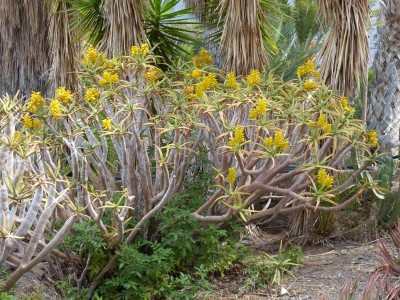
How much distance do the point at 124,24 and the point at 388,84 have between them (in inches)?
152

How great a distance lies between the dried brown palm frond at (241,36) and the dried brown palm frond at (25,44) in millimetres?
3784

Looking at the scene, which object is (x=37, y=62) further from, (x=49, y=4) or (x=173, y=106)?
(x=173, y=106)

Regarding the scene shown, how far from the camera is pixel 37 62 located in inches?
417

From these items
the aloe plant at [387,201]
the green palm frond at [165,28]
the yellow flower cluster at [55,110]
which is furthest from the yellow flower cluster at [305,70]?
the yellow flower cluster at [55,110]

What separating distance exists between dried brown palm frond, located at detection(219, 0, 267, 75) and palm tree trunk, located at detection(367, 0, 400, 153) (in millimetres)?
2714

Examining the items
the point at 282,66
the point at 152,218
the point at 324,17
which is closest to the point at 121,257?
the point at 152,218

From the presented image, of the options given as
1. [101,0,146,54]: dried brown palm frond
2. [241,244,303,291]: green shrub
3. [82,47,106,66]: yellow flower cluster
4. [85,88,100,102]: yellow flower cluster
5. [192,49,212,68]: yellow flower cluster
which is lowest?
[241,244,303,291]: green shrub

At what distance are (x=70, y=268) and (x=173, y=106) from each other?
1.61 m

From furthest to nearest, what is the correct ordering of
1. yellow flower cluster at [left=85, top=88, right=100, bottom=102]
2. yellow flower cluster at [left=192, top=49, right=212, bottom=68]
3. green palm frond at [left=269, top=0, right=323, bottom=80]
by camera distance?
green palm frond at [left=269, top=0, right=323, bottom=80], yellow flower cluster at [left=192, top=49, right=212, bottom=68], yellow flower cluster at [left=85, top=88, right=100, bottom=102]

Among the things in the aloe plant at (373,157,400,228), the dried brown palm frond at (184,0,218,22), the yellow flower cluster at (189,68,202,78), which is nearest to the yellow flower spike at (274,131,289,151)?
the yellow flower cluster at (189,68,202,78)

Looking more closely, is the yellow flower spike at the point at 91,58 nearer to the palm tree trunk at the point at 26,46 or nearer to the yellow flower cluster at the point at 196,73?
the yellow flower cluster at the point at 196,73

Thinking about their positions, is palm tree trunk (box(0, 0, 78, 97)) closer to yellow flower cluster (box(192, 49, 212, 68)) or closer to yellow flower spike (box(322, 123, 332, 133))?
yellow flower cluster (box(192, 49, 212, 68))

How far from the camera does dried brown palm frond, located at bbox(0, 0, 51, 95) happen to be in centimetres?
1036

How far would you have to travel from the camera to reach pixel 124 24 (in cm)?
750
